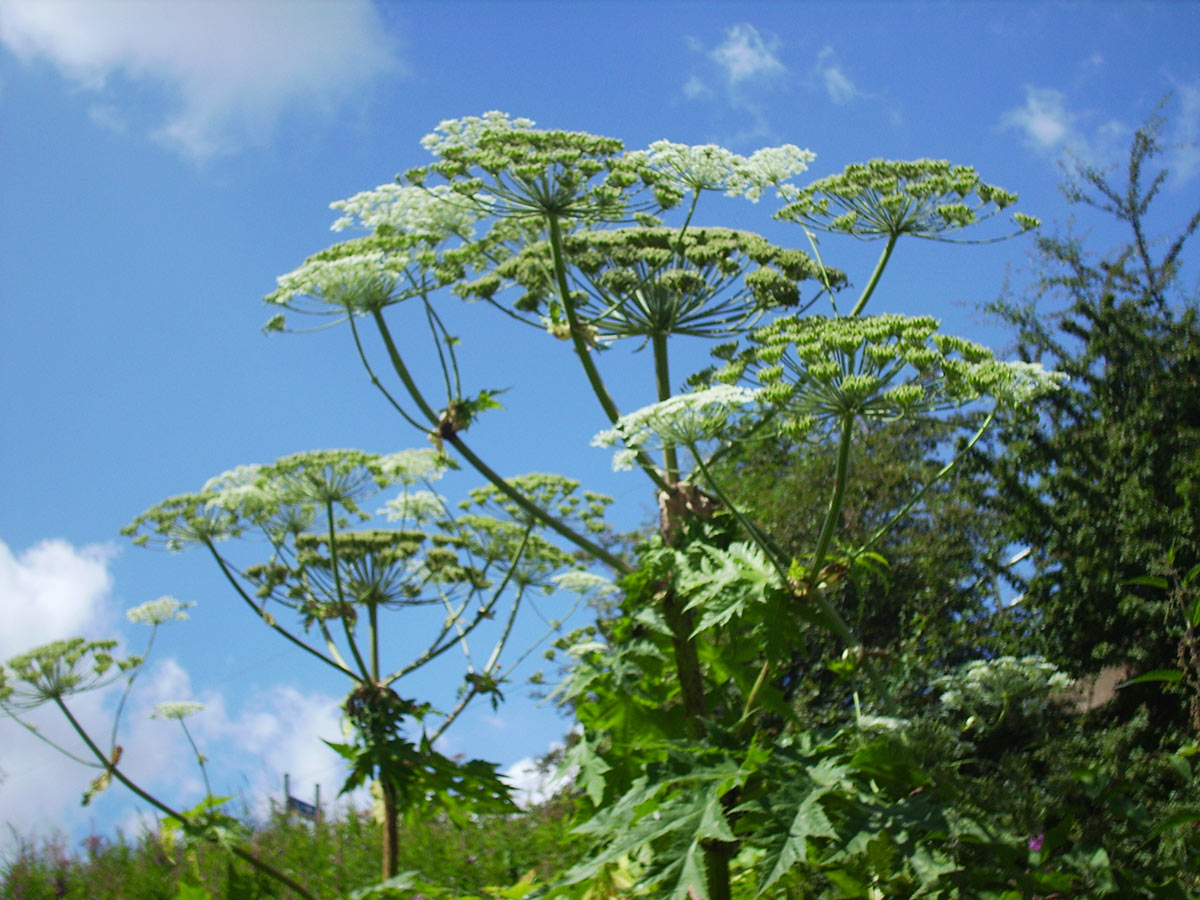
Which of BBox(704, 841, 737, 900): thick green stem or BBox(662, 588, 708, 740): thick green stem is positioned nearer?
BBox(704, 841, 737, 900): thick green stem

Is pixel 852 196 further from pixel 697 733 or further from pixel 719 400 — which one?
pixel 697 733

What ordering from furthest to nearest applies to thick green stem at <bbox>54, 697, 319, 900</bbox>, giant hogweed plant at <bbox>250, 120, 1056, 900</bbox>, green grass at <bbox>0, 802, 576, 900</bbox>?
green grass at <bbox>0, 802, 576, 900</bbox> < thick green stem at <bbox>54, 697, 319, 900</bbox> < giant hogweed plant at <bbox>250, 120, 1056, 900</bbox>

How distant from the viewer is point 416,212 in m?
5.70

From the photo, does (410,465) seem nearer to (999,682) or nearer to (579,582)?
(579,582)

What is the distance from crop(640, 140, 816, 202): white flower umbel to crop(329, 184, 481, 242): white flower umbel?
1.08m

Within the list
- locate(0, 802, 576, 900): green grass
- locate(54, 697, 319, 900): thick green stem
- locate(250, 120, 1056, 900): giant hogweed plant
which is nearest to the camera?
locate(250, 120, 1056, 900): giant hogweed plant

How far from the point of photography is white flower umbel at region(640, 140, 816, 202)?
16.7 feet

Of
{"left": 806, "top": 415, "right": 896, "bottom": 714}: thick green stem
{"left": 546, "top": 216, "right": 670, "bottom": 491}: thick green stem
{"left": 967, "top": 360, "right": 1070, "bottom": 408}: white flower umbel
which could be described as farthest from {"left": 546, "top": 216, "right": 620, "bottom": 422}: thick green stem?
{"left": 967, "top": 360, "right": 1070, "bottom": 408}: white flower umbel

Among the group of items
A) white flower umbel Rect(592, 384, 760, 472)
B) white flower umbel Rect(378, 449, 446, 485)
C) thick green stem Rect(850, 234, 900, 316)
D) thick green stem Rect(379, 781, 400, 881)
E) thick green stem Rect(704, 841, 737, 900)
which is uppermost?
white flower umbel Rect(378, 449, 446, 485)

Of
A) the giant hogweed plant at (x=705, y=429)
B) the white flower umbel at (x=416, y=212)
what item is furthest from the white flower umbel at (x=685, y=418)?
the white flower umbel at (x=416, y=212)

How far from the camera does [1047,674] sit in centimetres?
518

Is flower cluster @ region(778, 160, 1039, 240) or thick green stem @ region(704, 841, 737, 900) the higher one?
flower cluster @ region(778, 160, 1039, 240)

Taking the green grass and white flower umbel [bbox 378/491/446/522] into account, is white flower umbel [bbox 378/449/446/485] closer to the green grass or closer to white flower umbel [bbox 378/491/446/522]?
white flower umbel [bbox 378/491/446/522]

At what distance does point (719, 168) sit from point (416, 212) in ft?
5.28
